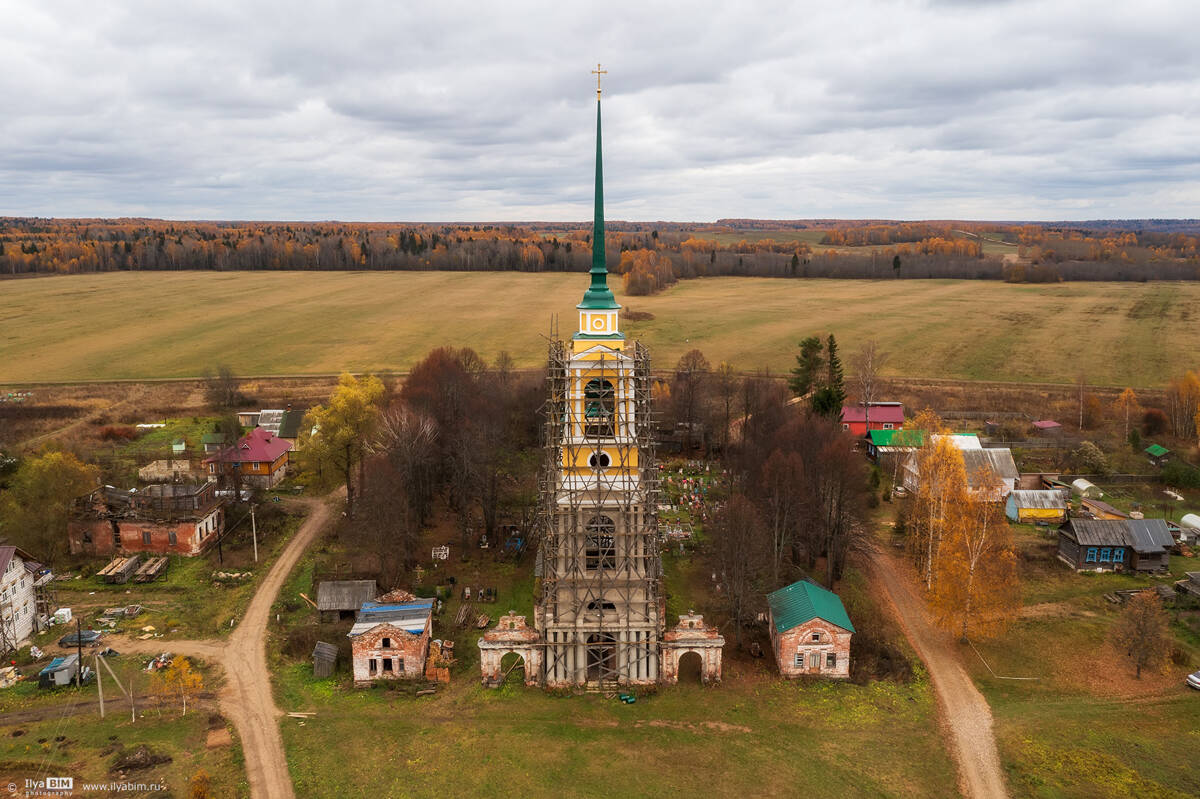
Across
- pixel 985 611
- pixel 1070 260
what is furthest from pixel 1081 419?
pixel 1070 260

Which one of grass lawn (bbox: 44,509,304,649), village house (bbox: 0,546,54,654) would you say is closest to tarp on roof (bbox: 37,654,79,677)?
village house (bbox: 0,546,54,654)

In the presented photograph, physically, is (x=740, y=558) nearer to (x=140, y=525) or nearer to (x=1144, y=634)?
(x=1144, y=634)

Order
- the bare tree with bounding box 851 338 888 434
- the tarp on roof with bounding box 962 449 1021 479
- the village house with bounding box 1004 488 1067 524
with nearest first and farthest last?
the village house with bounding box 1004 488 1067 524
the tarp on roof with bounding box 962 449 1021 479
the bare tree with bounding box 851 338 888 434

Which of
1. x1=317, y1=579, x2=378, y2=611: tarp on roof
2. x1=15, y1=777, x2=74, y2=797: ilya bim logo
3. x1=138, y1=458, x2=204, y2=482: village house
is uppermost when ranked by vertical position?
x1=138, y1=458, x2=204, y2=482: village house

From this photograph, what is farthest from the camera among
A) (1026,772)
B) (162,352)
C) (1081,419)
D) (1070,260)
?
(1070,260)

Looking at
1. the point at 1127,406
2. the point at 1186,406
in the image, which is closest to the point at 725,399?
the point at 1127,406

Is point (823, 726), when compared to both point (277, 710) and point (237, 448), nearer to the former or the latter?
point (277, 710)

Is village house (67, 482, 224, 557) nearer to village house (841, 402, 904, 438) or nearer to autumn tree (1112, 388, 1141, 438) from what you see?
village house (841, 402, 904, 438)
